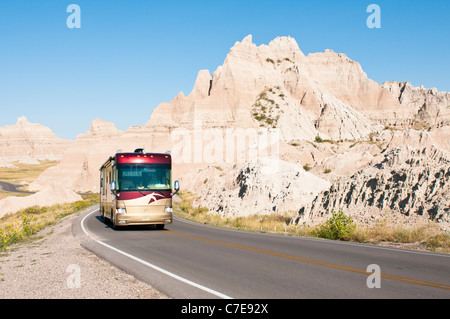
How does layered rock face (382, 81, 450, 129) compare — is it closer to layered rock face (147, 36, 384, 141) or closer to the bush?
layered rock face (147, 36, 384, 141)

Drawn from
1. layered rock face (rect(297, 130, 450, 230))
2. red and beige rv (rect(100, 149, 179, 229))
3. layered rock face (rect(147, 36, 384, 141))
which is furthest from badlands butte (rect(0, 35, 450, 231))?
red and beige rv (rect(100, 149, 179, 229))

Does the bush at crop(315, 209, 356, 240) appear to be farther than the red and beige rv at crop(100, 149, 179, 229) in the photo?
No

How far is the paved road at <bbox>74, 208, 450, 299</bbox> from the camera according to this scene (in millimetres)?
7512

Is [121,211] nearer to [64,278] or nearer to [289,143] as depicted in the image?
[64,278]

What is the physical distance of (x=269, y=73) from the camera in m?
121

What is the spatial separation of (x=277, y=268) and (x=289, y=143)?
7946cm

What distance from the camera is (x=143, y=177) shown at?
63.9 ft

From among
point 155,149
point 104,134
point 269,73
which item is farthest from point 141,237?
point 104,134

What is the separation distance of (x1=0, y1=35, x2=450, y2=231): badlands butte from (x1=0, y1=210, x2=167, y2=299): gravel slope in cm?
1278

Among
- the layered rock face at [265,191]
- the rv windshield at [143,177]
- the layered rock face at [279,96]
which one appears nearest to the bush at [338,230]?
the rv windshield at [143,177]

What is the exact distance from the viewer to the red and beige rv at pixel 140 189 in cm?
1902

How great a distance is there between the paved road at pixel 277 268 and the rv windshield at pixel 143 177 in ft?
13.0

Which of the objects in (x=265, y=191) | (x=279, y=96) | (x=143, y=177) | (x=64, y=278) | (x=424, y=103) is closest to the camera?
(x=64, y=278)

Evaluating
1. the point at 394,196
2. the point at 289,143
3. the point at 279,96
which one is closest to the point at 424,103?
the point at 279,96
